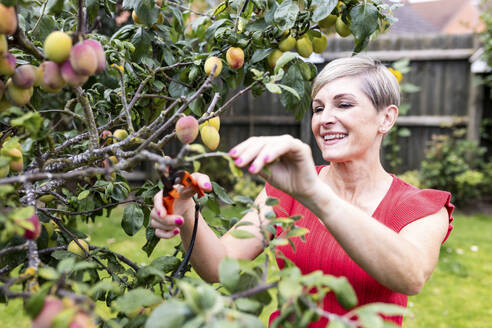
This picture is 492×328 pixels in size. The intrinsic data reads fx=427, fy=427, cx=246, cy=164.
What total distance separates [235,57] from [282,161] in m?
0.46

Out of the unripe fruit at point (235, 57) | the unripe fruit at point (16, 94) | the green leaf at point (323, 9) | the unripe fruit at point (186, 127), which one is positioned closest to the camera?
the unripe fruit at point (16, 94)

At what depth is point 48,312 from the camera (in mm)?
503

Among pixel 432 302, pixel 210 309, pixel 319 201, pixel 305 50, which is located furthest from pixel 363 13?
pixel 432 302

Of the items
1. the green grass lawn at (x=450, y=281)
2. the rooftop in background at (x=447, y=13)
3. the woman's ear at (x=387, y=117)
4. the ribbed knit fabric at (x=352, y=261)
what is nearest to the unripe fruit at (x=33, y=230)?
the ribbed knit fabric at (x=352, y=261)

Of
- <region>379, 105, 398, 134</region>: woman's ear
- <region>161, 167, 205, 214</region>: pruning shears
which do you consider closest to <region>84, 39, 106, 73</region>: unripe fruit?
<region>161, 167, 205, 214</region>: pruning shears

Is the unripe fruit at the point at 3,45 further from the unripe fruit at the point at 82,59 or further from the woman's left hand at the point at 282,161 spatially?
the woman's left hand at the point at 282,161

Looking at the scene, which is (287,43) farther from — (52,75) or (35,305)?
(35,305)

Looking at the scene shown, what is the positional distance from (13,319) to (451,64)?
521 cm

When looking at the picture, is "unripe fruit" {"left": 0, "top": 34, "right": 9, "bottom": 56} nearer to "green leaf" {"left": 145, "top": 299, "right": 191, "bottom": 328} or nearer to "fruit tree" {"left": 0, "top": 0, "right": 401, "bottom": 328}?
"fruit tree" {"left": 0, "top": 0, "right": 401, "bottom": 328}

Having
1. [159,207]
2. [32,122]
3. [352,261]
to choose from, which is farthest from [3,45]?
[352,261]

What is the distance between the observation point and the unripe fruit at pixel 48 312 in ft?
1.64

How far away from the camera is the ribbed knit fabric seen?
1199 millimetres

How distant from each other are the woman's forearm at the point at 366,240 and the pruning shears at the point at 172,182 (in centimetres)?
24

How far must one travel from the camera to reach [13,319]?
2.52 metres
